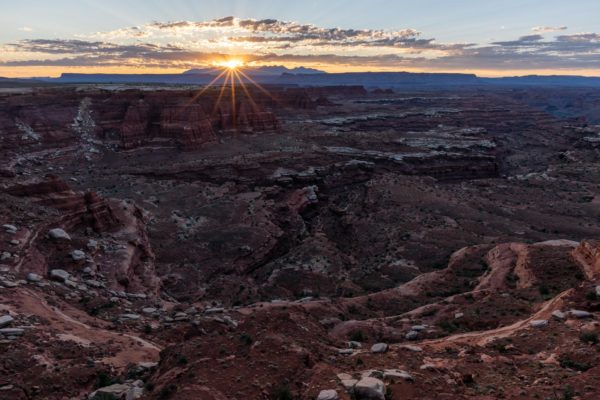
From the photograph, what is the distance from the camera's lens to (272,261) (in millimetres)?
42156

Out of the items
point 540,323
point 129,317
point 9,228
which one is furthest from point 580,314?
point 9,228

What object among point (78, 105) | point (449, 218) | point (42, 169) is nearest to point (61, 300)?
point (449, 218)

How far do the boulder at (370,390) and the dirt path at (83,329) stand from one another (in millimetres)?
8438

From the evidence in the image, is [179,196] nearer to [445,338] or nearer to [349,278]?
[349,278]

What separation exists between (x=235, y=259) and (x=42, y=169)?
38085mm

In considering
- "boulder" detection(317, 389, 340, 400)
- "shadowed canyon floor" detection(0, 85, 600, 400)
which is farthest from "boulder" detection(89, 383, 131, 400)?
"boulder" detection(317, 389, 340, 400)

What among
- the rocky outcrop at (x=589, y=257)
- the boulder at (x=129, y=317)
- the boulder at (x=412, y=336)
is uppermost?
the rocky outcrop at (x=589, y=257)

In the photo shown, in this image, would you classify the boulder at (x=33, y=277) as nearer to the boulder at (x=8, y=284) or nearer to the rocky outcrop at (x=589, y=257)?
the boulder at (x=8, y=284)

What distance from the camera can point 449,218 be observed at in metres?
50.0

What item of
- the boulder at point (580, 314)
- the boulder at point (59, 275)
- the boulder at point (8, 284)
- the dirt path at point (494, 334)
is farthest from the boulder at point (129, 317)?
the boulder at point (580, 314)

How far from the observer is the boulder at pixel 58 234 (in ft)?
85.3

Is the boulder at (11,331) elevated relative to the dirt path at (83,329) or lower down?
elevated

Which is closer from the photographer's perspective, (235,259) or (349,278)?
(349,278)

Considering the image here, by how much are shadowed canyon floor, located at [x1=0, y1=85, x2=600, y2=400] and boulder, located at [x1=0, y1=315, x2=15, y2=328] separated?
440 millimetres
